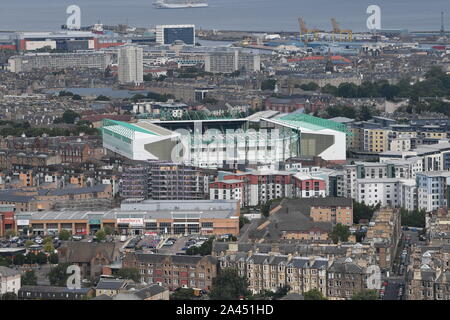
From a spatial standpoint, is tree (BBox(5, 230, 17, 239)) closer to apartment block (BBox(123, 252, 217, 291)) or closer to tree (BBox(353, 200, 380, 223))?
apartment block (BBox(123, 252, 217, 291))

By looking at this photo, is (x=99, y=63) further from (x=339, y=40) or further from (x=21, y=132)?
(x=21, y=132)

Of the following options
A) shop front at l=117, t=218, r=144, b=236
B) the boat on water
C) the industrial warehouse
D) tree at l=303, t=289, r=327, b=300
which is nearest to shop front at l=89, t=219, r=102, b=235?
the industrial warehouse

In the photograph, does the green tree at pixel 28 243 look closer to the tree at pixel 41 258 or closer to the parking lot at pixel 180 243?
the tree at pixel 41 258

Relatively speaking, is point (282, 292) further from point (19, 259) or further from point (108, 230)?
point (108, 230)

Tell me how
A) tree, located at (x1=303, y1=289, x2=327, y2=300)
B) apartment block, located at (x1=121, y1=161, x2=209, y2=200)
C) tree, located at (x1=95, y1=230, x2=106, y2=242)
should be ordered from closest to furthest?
tree, located at (x1=303, y1=289, x2=327, y2=300)
tree, located at (x1=95, y1=230, x2=106, y2=242)
apartment block, located at (x1=121, y1=161, x2=209, y2=200)
